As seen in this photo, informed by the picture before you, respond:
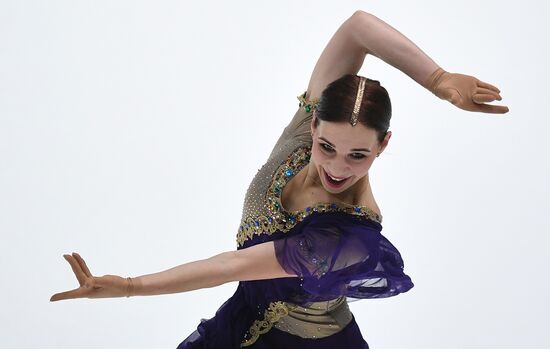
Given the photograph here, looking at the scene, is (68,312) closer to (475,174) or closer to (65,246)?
(65,246)

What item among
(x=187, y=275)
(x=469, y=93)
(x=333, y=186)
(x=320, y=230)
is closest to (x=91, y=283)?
(x=187, y=275)

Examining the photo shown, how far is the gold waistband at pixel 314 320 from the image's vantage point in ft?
12.5

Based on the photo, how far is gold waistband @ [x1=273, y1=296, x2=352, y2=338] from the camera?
381 cm

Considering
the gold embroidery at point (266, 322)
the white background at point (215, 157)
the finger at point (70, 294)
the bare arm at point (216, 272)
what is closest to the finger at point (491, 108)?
the bare arm at point (216, 272)

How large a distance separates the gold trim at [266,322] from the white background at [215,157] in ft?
4.86

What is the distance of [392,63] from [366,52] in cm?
20

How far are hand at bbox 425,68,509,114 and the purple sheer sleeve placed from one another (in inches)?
20.9

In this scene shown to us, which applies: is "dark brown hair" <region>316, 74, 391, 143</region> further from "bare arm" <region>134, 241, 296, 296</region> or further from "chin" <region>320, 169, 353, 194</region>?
"bare arm" <region>134, 241, 296, 296</region>

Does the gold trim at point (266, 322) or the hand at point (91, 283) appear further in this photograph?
the gold trim at point (266, 322)

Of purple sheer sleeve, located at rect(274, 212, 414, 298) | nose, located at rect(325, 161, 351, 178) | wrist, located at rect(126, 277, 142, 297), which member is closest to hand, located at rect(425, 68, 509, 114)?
nose, located at rect(325, 161, 351, 178)

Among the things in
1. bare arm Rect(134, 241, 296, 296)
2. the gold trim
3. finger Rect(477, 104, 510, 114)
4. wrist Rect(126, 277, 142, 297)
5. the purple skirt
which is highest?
finger Rect(477, 104, 510, 114)

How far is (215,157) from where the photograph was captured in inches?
256

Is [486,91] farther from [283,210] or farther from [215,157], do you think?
[215,157]

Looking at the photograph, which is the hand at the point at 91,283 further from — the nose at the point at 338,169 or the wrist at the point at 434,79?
the wrist at the point at 434,79
